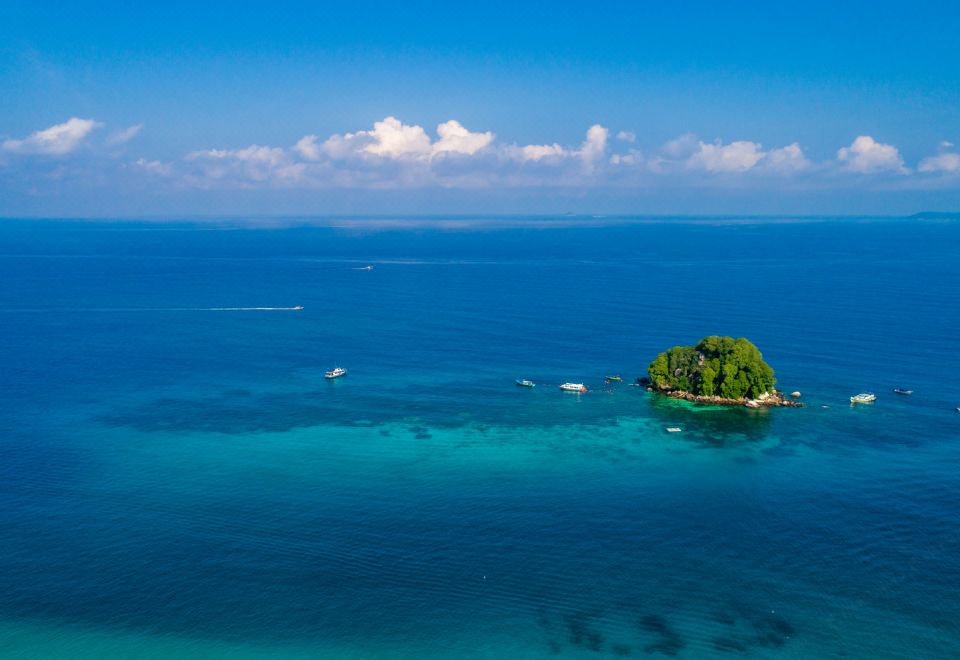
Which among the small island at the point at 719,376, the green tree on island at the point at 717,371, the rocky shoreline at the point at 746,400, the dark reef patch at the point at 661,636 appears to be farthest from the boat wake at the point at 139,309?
the dark reef patch at the point at 661,636

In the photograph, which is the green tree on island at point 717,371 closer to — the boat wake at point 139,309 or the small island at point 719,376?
the small island at point 719,376

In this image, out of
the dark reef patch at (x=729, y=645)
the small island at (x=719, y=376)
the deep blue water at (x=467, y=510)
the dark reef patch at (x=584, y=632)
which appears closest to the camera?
the dark reef patch at (x=729, y=645)

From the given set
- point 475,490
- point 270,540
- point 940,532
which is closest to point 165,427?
point 270,540

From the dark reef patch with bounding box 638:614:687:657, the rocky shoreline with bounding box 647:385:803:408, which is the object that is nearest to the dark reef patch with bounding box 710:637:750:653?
the dark reef patch with bounding box 638:614:687:657

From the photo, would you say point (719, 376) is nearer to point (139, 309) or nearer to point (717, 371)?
point (717, 371)

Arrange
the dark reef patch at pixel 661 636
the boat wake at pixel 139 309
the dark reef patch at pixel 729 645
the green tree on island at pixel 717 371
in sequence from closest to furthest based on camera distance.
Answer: the dark reef patch at pixel 729 645
the dark reef patch at pixel 661 636
the green tree on island at pixel 717 371
the boat wake at pixel 139 309

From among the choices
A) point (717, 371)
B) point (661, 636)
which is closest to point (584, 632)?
point (661, 636)

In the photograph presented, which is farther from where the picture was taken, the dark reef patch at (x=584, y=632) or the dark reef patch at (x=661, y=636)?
the dark reef patch at (x=584, y=632)

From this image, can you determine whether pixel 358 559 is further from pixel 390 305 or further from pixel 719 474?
pixel 390 305

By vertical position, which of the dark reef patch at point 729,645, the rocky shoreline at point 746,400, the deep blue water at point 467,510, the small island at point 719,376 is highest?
the small island at point 719,376
